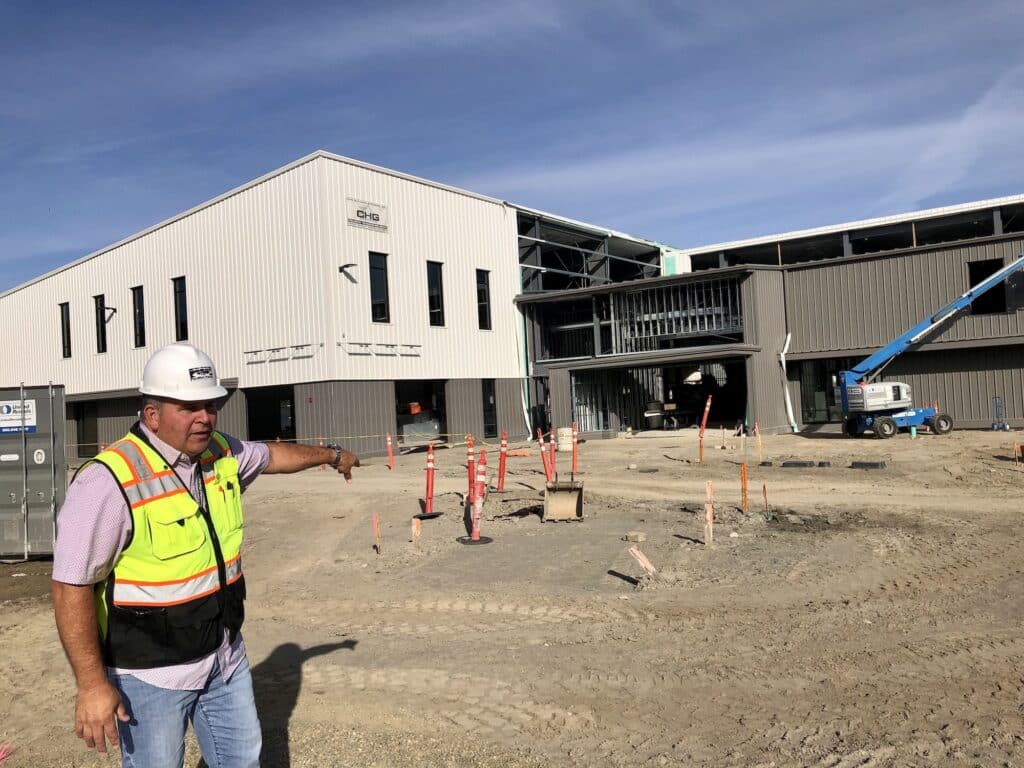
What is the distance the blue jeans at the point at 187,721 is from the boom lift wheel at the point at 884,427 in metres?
24.3

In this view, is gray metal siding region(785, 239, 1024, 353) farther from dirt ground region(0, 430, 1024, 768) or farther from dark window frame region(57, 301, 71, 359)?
dark window frame region(57, 301, 71, 359)

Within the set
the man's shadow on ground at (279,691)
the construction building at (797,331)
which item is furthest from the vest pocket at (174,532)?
the construction building at (797,331)

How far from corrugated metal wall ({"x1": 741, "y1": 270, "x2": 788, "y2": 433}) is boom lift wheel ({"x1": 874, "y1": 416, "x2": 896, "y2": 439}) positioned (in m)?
4.20

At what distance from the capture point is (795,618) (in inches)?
295

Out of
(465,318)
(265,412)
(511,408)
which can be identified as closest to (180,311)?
(265,412)

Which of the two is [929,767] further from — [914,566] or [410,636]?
[914,566]

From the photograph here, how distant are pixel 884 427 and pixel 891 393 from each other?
1088mm

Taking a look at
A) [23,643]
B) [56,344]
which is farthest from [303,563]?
[56,344]

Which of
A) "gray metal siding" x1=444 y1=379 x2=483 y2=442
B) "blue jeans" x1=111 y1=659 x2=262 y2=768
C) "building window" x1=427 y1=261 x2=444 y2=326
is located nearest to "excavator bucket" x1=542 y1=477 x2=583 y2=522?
"blue jeans" x1=111 y1=659 x2=262 y2=768

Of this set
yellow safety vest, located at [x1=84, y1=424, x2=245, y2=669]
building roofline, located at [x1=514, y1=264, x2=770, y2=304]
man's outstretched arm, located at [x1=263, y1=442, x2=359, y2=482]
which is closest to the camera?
yellow safety vest, located at [x1=84, y1=424, x2=245, y2=669]

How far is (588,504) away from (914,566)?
6.30 meters

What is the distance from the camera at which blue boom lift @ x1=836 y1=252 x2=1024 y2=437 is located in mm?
24531

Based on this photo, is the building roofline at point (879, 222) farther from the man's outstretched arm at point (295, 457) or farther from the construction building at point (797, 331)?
the man's outstretched arm at point (295, 457)

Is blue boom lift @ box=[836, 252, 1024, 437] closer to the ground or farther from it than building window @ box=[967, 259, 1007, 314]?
closer to the ground
